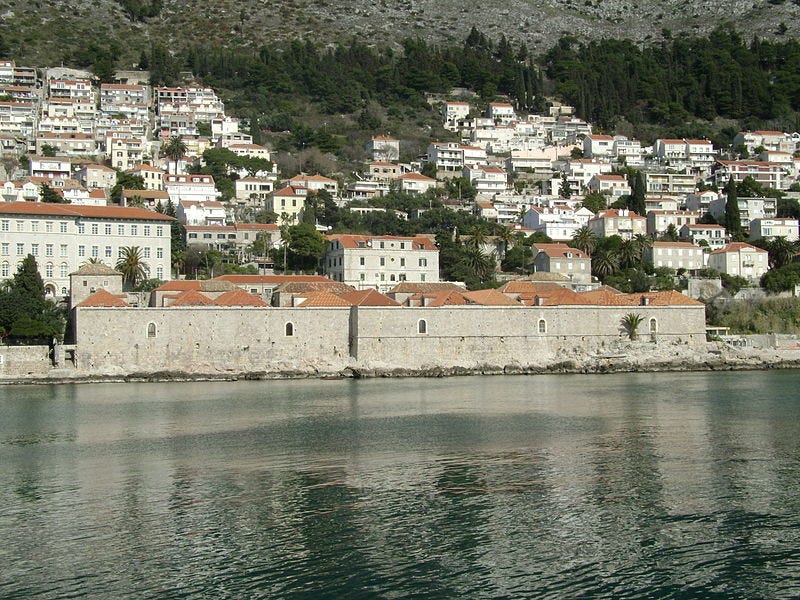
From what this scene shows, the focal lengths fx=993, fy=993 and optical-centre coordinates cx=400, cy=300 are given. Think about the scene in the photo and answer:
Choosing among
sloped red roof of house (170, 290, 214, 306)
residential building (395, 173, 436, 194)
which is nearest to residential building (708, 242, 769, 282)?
residential building (395, 173, 436, 194)

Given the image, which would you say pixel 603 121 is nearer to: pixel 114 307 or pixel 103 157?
pixel 103 157

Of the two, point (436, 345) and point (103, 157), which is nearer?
point (436, 345)

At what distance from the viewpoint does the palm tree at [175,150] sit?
7219 cm

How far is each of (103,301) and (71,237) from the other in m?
10.4

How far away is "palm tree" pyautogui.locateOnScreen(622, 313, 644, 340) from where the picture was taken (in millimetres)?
40675

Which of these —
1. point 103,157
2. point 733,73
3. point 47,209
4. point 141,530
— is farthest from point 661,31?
point 141,530

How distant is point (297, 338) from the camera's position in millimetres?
37812

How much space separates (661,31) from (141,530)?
135 m

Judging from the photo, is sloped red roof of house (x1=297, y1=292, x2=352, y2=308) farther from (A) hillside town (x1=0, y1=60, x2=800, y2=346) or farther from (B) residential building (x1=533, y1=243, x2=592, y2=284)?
(B) residential building (x1=533, y1=243, x2=592, y2=284)

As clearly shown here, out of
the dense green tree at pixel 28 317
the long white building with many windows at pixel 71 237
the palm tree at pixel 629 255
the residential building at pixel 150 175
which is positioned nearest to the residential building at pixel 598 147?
the palm tree at pixel 629 255

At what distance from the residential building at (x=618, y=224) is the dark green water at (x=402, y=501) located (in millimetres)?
33723

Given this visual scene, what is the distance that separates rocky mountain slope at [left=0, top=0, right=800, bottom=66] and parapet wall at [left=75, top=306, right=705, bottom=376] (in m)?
68.6

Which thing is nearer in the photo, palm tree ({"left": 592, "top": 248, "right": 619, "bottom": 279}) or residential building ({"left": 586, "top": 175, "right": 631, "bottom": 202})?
palm tree ({"left": 592, "top": 248, "right": 619, "bottom": 279})

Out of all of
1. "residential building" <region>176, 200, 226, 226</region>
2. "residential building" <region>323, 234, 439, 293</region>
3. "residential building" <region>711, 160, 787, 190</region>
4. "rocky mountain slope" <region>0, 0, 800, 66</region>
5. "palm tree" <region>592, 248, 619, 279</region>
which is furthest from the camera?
"rocky mountain slope" <region>0, 0, 800, 66</region>
